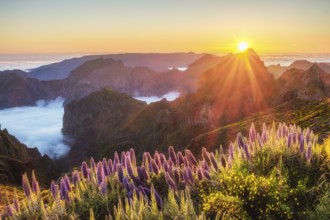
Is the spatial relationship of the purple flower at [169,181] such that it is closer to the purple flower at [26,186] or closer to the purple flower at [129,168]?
the purple flower at [129,168]

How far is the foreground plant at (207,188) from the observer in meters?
7.92

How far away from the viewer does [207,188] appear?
31.7 feet

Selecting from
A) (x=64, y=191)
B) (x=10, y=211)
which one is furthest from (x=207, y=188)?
(x=10, y=211)

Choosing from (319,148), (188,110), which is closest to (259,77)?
(188,110)

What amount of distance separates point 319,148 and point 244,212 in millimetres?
3476

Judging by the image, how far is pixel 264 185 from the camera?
8.52 m

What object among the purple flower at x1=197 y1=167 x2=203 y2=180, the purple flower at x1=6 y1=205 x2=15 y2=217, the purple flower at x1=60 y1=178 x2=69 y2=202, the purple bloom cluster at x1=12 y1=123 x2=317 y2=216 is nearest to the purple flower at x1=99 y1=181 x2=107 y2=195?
the purple bloom cluster at x1=12 y1=123 x2=317 y2=216

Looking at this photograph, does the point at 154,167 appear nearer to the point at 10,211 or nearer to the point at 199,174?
the point at 199,174

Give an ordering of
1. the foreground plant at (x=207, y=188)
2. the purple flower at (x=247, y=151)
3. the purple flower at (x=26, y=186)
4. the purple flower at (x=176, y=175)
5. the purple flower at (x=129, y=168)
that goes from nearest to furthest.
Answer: the foreground plant at (x=207, y=188), the purple flower at (x=26, y=186), the purple flower at (x=176, y=175), the purple flower at (x=247, y=151), the purple flower at (x=129, y=168)

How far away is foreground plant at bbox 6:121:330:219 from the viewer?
7.92m

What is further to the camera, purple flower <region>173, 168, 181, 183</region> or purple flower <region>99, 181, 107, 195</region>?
purple flower <region>173, 168, 181, 183</region>

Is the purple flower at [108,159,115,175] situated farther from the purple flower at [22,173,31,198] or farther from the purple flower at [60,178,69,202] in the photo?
the purple flower at [22,173,31,198]

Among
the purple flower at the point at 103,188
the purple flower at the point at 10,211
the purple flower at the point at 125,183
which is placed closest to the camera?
the purple flower at the point at 10,211

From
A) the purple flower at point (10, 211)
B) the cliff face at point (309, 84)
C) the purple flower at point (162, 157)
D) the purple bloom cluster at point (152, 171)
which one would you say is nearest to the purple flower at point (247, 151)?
the purple bloom cluster at point (152, 171)
